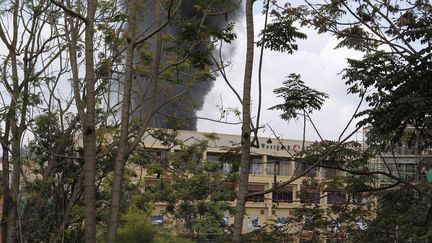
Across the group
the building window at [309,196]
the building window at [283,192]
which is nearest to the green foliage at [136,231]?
the building window at [283,192]

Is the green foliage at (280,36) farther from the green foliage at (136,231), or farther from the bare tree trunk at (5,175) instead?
the green foliage at (136,231)

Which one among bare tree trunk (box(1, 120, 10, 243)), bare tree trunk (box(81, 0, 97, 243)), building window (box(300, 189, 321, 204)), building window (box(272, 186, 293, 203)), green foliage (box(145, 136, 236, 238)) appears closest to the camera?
bare tree trunk (box(81, 0, 97, 243))

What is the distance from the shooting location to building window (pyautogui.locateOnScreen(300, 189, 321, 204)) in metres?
9.29

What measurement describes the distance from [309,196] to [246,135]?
15.6 feet

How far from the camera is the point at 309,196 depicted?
9484mm

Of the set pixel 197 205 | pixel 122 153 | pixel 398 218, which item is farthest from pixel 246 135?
pixel 197 205

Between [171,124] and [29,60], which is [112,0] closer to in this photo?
[29,60]

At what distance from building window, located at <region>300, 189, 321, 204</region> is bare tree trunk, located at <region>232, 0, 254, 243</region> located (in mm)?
4371

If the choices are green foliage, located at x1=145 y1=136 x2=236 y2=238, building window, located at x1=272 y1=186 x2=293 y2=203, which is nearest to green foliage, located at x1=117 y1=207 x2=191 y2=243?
building window, located at x1=272 y1=186 x2=293 y2=203

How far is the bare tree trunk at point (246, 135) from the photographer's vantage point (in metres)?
4.92

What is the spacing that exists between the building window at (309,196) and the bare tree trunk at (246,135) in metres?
4.37

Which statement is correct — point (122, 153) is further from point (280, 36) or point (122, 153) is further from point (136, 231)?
point (136, 231)

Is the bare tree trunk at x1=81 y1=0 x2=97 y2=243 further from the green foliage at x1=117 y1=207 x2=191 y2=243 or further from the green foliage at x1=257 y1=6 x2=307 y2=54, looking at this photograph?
the green foliage at x1=117 y1=207 x2=191 y2=243

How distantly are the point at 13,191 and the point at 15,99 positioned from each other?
1.57m
